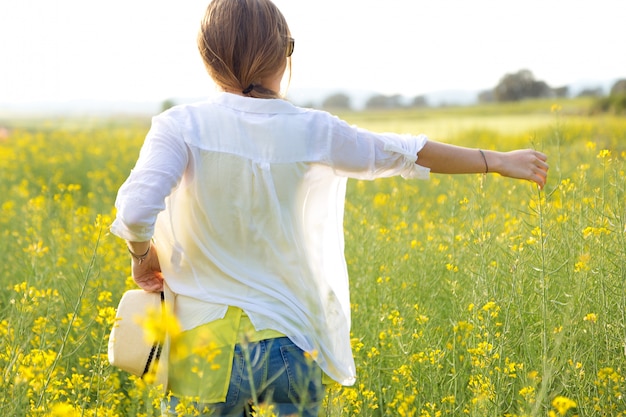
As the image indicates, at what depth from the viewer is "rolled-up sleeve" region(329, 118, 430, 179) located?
6.95 ft

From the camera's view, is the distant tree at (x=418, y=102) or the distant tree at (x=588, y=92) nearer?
the distant tree at (x=588, y=92)

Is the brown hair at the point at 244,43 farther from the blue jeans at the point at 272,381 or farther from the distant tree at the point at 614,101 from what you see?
the distant tree at the point at 614,101

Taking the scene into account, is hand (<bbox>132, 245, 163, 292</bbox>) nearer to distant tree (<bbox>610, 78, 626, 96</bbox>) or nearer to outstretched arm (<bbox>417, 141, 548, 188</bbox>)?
outstretched arm (<bbox>417, 141, 548, 188</bbox>)

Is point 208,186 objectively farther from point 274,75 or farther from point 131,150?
point 131,150

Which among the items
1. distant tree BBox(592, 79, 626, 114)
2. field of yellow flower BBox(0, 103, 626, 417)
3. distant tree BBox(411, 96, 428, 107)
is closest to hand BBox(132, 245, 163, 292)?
field of yellow flower BBox(0, 103, 626, 417)

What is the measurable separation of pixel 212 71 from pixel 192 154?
0.25 metres

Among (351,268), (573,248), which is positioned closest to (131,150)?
(351,268)

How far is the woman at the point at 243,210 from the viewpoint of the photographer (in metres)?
1.98

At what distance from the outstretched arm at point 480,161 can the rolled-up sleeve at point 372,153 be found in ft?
0.12

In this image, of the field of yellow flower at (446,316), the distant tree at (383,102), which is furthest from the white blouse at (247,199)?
the distant tree at (383,102)

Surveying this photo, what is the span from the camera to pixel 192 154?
6.66ft

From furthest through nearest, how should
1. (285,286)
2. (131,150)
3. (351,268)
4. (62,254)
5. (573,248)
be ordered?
(131,150)
(62,254)
(351,268)
(573,248)
(285,286)

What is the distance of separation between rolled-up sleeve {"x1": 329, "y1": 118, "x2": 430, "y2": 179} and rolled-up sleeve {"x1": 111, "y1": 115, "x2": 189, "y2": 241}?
1.29 ft

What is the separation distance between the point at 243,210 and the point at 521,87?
120 feet
